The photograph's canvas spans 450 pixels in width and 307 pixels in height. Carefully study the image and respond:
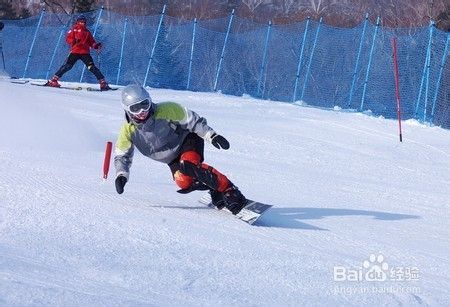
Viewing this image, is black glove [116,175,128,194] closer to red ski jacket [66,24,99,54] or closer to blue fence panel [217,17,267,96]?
red ski jacket [66,24,99,54]

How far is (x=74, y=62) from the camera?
18.9 metres

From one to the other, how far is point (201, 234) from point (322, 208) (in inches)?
95.4

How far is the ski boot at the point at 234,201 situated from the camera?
706 cm

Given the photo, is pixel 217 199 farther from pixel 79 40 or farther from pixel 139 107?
pixel 79 40

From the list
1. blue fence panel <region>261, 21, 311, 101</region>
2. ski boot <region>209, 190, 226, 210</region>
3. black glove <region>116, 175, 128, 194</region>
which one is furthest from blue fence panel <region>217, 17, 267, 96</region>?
black glove <region>116, 175, 128, 194</region>

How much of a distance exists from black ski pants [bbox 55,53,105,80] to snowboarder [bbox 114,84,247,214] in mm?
11559

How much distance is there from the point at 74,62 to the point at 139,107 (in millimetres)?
12440

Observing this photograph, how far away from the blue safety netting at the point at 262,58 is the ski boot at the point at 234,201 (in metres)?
12.6

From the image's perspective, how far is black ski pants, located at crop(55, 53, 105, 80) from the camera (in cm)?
1855

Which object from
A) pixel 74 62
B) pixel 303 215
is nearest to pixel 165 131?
pixel 303 215

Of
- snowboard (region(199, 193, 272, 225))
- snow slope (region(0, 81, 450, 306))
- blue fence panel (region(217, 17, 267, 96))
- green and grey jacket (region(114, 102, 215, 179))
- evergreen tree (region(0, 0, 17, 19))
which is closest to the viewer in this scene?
snow slope (region(0, 81, 450, 306))

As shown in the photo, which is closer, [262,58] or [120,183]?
[120,183]

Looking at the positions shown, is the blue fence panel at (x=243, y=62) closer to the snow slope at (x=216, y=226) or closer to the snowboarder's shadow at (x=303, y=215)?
the snow slope at (x=216, y=226)

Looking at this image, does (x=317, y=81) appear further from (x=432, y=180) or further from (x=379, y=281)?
(x=379, y=281)
